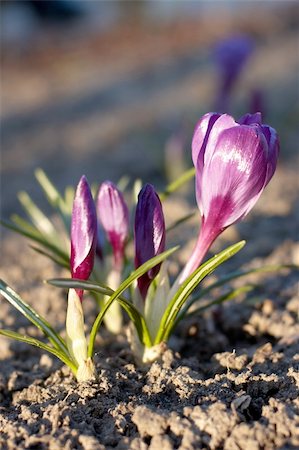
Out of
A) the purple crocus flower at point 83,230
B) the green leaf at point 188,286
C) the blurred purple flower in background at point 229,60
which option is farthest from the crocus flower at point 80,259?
the blurred purple flower in background at point 229,60

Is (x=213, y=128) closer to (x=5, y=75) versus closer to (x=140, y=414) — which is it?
(x=140, y=414)

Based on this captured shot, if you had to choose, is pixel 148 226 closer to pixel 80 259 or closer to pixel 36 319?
pixel 80 259

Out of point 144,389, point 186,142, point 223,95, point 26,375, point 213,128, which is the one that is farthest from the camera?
point 186,142

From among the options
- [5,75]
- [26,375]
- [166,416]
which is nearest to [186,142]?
Result: [26,375]

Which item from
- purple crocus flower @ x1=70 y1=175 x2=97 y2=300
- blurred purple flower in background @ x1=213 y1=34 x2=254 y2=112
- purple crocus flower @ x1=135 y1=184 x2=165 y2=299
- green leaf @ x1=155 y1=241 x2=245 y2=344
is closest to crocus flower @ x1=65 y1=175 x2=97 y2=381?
purple crocus flower @ x1=70 y1=175 x2=97 y2=300

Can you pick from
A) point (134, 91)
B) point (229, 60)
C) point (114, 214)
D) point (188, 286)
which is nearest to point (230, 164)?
point (188, 286)

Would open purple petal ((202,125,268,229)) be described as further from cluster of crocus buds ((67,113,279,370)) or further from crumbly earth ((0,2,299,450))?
crumbly earth ((0,2,299,450))
